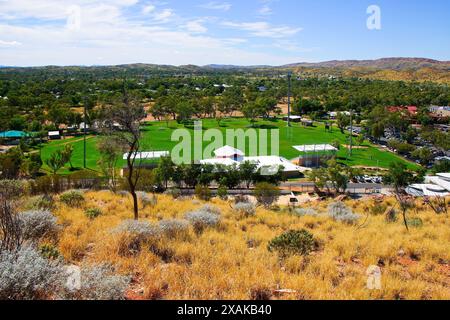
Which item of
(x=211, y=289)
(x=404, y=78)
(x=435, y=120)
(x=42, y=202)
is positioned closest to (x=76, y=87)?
(x=435, y=120)

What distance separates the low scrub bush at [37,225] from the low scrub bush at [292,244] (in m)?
4.20

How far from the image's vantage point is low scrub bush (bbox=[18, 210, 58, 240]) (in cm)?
684

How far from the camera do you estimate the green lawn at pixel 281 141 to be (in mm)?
47000

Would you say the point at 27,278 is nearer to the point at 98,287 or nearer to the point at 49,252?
the point at 98,287

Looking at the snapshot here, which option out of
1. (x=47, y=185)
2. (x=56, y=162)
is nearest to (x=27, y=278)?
(x=47, y=185)

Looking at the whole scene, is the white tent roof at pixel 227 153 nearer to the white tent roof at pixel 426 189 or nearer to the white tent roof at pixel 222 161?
the white tent roof at pixel 222 161

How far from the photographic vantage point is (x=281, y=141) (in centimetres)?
5825

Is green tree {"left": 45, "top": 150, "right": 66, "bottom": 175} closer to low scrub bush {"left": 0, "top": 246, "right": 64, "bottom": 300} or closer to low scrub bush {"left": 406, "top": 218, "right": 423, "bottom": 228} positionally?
low scrub bush {"left": 406, "top": 218, "right": 423, "bottom": 228}

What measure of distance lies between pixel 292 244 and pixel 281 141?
51897 mm

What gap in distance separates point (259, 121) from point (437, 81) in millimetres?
115693

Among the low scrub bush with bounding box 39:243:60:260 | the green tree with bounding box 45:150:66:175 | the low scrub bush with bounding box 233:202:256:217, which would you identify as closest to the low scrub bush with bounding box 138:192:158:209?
the low scrub bush with bounding box 233:202:256:217

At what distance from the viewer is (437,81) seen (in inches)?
6107

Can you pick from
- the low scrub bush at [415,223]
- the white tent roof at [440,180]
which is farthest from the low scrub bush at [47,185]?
the white tent roof at [440,180]

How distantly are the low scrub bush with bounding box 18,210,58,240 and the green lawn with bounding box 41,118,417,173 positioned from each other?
30294mm
